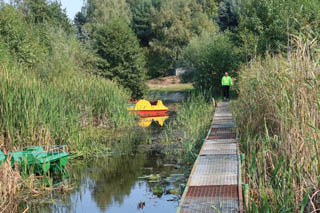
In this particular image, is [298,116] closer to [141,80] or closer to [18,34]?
[141,80]

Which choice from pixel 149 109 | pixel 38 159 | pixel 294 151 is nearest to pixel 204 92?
pixel 149 109

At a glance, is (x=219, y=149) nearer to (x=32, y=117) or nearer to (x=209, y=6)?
(x=32, y=117)

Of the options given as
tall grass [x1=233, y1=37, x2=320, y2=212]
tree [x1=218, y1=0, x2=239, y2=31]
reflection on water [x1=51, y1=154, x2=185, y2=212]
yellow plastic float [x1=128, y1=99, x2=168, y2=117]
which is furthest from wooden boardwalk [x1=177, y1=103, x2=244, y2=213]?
tree [x1=218, y1=0, x2=239, y2=31]

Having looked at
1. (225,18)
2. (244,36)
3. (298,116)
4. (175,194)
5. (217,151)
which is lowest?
(175,194)

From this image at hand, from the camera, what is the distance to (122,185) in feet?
28.7

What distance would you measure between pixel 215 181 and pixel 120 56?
19.9 meters

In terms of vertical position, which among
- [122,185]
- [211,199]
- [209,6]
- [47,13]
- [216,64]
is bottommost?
[122,185]

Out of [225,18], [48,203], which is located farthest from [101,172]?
[225,18]

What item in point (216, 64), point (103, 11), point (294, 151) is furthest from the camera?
point (103, 11)

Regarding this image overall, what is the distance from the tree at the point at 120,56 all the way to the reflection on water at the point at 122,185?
1483cm

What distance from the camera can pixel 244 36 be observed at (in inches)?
925

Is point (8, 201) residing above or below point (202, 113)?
below

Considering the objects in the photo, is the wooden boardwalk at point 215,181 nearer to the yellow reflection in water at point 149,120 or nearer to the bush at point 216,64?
the yellow reflection in water at point 149,120

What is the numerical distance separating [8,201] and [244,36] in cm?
1887
